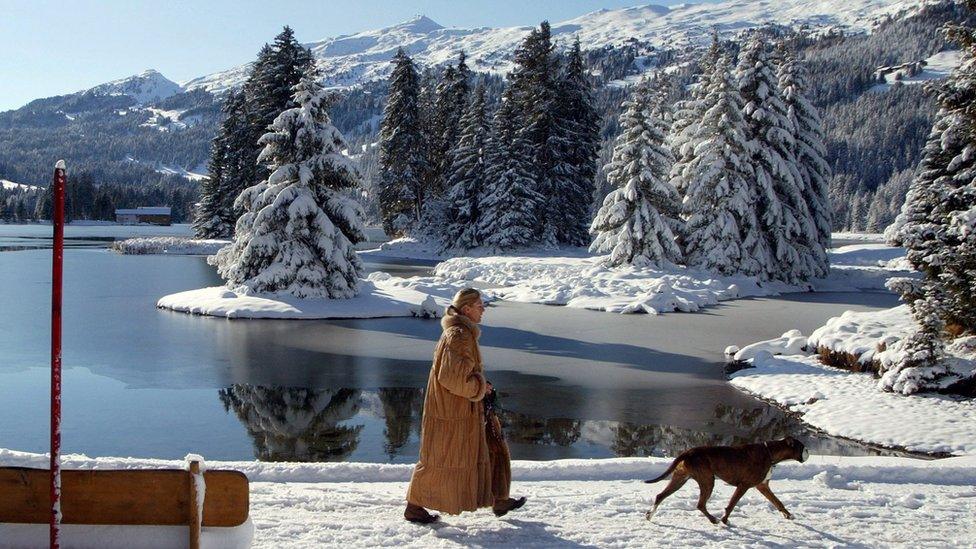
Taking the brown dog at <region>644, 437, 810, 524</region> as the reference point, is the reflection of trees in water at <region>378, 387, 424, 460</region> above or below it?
below

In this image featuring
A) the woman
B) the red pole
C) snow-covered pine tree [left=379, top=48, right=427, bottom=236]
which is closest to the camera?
the red pole

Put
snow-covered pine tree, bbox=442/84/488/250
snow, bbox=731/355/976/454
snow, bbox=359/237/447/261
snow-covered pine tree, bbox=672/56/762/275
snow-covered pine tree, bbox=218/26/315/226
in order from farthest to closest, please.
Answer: snow, bbox=359/237/447/261 → snow-covered pine tree, bbox=442/84/488/250 → snow-covered pine tree, bbox=218/26/315/226 → snow-covered pine tree, bbox=672/56/762/275 → snow, bbox=731/355/976/454

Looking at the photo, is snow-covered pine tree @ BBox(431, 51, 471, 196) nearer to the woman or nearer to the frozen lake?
the frozen lake

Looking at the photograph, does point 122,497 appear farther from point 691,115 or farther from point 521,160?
point 521,160

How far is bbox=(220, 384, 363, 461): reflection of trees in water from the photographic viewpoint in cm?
934

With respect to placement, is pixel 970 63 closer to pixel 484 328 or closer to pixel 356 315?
pixel 484 328

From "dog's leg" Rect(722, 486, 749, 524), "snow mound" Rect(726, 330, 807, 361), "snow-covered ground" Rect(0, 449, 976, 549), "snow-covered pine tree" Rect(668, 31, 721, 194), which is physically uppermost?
"snow-covered pine tree" Rect(668, 31, 721, 194)

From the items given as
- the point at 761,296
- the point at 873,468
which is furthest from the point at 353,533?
the point at 761,296

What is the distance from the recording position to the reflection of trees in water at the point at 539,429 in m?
9.95

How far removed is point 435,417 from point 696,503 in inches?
88.6

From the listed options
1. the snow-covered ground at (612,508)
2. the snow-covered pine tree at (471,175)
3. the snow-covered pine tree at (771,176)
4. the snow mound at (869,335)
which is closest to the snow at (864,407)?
the snow mound at (869,335)

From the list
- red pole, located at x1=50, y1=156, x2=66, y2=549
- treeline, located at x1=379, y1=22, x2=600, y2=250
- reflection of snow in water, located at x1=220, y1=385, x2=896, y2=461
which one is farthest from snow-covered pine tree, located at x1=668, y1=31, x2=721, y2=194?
red pole, located at x1=50, y1=156, x2=66, y2=549

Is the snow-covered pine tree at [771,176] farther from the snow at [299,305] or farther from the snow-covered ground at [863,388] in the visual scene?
the snow-covered ground at [863,388]

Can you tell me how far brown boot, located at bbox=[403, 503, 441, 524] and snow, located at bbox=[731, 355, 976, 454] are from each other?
7.20m
